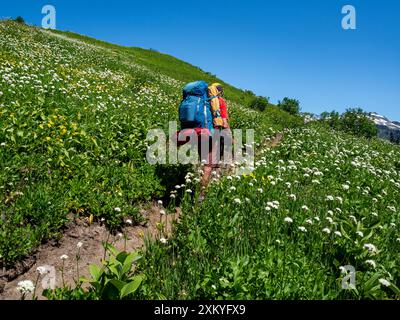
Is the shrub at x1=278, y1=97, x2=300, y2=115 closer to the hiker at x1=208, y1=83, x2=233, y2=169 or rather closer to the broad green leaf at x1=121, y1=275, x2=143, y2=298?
the hiker at x1=208, y1=83, x2=233, y2=169

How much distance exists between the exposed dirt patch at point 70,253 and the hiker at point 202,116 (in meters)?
2.10

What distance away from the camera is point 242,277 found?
380 centimetres

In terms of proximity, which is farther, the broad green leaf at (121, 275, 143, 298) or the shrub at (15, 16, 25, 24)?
the shrub at (15, 16, 25, 24)

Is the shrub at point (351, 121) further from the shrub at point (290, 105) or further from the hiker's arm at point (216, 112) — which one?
the hiker's arm at point (216, 112)

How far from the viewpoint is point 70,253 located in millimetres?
5348

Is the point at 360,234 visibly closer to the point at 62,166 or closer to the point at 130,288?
the point at 130,288

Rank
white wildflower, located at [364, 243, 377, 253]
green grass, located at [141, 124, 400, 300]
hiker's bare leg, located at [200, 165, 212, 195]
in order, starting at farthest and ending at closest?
hiker's bare leg, located at [200, 165, 212, 195], white wildflower, located at [364, 243, 377, 253], green grass, located at [141, 124, 400, 300]

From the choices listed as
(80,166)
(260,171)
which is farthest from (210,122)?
(80,166)

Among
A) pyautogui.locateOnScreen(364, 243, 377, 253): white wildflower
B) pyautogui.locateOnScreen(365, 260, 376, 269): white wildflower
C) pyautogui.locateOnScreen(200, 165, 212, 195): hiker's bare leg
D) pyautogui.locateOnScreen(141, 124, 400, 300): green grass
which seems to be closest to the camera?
pyautogui.locateOnScreen(141, 124, 400, 300): green grass

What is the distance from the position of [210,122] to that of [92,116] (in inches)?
159

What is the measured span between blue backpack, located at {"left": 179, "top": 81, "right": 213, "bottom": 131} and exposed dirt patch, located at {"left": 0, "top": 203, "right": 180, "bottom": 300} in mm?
2488

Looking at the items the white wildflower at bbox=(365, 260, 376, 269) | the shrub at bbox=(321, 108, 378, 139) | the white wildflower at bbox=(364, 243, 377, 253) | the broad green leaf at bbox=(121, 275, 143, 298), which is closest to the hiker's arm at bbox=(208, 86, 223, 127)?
the white wildflower at bbox=(364, 243, 377, 253)

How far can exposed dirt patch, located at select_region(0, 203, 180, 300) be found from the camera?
15.0 feet

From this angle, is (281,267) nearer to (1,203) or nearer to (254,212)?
(254,212)
